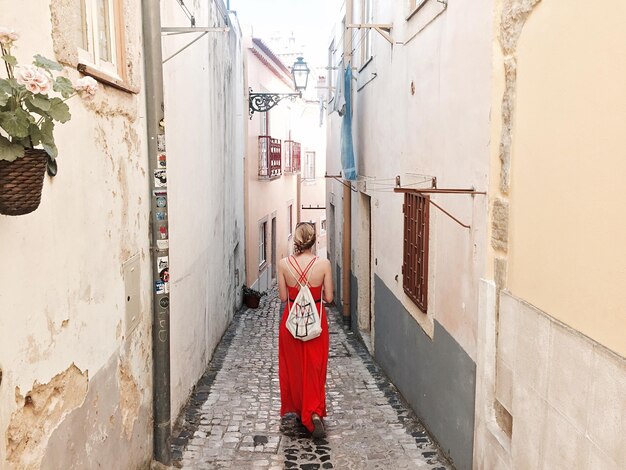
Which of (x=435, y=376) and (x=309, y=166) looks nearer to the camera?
(x=435, y=376)

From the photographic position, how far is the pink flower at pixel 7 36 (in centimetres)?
212

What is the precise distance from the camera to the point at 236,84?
1315 centimetres

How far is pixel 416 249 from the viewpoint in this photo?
6.37 meters

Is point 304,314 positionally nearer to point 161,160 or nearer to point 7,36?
point 161,160

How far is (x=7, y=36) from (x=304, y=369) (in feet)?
14.0

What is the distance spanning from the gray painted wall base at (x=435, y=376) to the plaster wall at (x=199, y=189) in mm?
2242

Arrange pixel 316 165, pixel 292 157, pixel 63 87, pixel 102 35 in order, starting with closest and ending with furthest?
pixel 63 87 → pixel 102 35 → pixel 292 157 → pixel 316 165

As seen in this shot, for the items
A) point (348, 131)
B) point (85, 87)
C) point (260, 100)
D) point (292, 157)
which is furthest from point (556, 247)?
point (292, 157)

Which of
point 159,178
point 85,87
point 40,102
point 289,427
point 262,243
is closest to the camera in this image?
point 40,102

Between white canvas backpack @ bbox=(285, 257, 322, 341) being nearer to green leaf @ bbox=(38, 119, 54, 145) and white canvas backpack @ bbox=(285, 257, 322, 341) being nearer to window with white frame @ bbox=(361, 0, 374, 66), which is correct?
green leaf @ bbox=(38, 119, 54, 145)

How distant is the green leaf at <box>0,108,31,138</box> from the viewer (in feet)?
7.22

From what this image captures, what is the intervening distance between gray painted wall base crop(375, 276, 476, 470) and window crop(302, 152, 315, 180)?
21.7 m

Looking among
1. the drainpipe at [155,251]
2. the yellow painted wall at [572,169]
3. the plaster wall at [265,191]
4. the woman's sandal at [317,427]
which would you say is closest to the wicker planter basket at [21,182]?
the yellow painted wall at [572,169]

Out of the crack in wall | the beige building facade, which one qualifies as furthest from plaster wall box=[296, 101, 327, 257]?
the crack in wall
